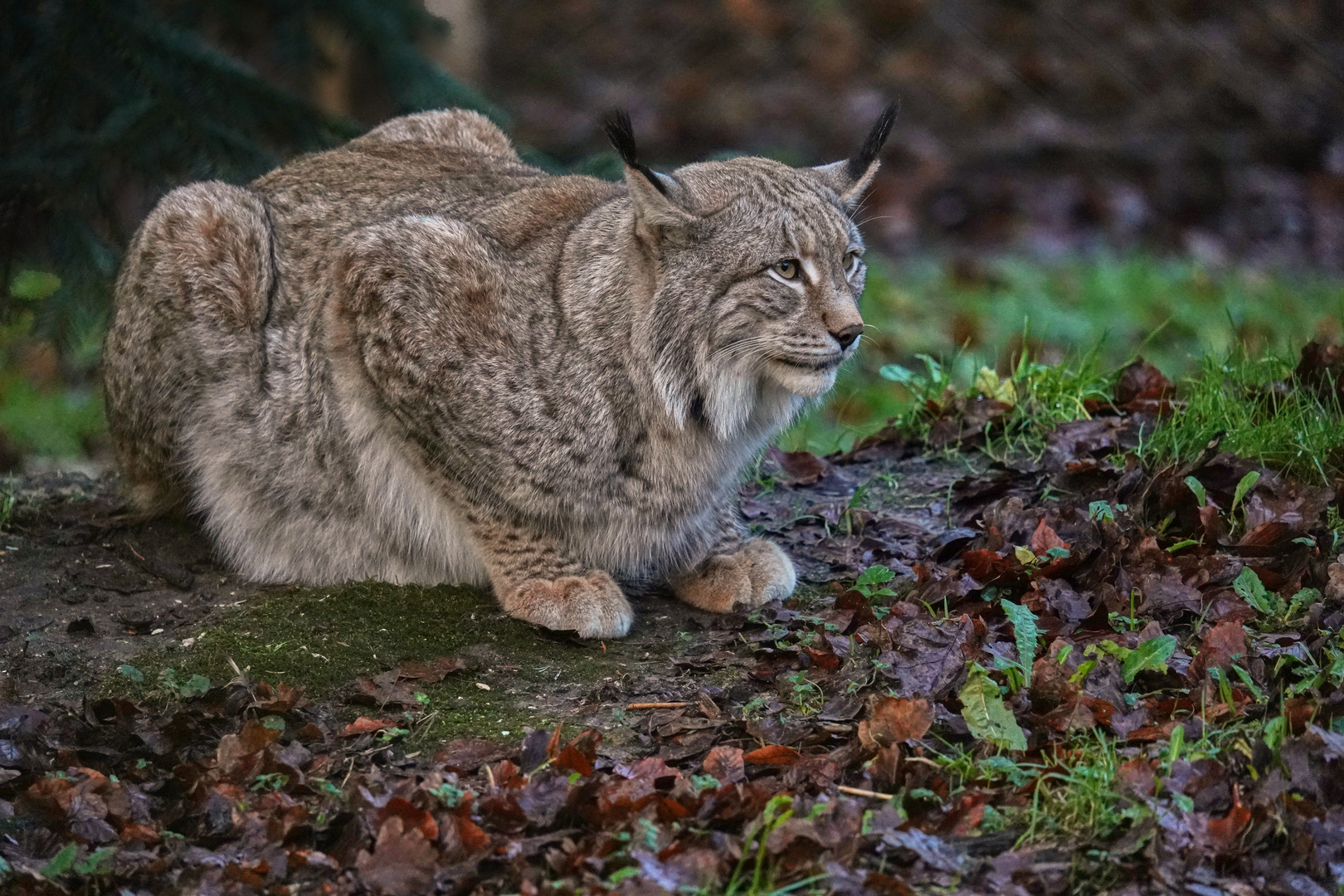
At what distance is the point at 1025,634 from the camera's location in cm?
347

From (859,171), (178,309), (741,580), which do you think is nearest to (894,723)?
(741,580)

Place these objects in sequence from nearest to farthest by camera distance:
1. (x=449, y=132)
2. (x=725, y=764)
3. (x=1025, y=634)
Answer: (x=725, y=764), (x=1025, y=634), (x=449, y=132)

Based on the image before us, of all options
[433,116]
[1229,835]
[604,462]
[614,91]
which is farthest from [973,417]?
[614,91]

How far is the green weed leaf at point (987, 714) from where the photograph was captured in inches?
123

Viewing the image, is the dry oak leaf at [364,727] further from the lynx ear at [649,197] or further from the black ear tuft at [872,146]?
the black ear tuft at [872,146]

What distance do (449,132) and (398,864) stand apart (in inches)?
124

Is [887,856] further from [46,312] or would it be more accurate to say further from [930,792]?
[46,312]

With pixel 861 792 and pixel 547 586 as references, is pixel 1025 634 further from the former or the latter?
pixel 547 586

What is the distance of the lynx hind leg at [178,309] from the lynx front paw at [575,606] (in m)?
1.24

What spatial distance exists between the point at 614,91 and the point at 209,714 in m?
9.80

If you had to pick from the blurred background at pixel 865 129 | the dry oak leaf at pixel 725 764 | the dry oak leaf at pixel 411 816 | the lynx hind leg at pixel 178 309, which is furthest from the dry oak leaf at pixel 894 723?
the lynx hind leg at pixel 178 309

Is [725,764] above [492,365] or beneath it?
beneath

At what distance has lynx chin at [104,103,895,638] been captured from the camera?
4090mm

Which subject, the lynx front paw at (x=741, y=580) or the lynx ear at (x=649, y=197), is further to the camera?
the lynx front paw at (x=741, y=580)
